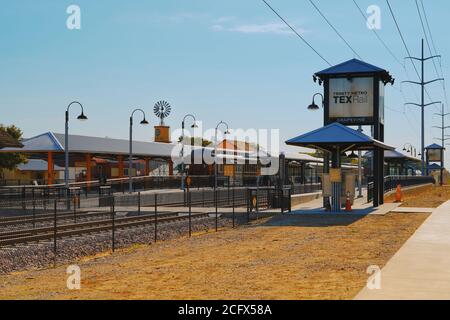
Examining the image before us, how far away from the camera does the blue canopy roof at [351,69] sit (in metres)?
32.0

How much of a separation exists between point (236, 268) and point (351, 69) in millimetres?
21255

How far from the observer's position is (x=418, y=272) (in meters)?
11.6

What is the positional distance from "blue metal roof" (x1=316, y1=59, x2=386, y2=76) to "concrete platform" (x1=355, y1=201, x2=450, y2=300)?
586 inches

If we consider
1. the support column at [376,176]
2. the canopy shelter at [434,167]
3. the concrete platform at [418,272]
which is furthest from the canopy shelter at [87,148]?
the canopy shelter at [434,167]

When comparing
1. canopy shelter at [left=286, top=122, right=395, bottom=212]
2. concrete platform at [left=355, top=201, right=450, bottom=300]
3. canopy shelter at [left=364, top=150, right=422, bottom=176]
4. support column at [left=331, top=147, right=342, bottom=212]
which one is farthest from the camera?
canopy shelter at [left=364, top=150, right=422, bottom=176]

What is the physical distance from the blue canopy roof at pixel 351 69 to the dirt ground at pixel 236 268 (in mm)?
12313

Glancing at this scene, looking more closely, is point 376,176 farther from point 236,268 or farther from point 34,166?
point 34,166

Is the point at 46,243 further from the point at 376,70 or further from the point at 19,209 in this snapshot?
the point at 376,70

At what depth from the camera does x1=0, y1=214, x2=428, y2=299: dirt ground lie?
10359 millimetres

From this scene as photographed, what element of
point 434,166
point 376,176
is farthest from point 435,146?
point 376,176

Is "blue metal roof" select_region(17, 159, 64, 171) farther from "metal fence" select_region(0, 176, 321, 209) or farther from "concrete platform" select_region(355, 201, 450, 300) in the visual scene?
"concrete platform" select_region(355, 201, 450, 300)

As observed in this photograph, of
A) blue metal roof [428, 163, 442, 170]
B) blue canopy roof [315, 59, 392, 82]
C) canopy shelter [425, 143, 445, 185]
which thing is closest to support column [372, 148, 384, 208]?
blue canopy roof [315, 59, 392, 82]
